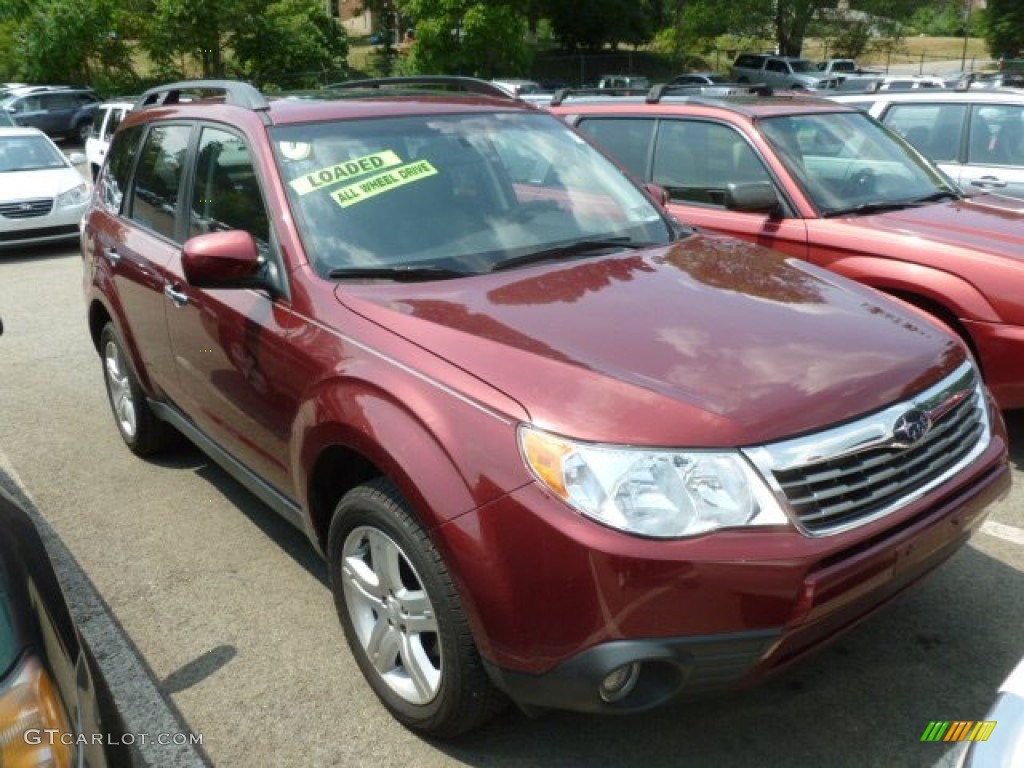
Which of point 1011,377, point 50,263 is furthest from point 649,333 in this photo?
point 50,263

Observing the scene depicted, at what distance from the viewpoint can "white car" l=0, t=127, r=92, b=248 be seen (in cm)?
1134

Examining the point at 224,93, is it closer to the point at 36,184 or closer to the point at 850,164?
the point at 850,164

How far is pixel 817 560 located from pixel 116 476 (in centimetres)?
378

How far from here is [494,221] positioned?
3.36 m

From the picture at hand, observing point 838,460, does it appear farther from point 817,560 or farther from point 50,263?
point 50,263

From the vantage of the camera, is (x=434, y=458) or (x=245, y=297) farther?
(x=245, y=297)

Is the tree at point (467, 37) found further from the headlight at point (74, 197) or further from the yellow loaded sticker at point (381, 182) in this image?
the yellow loaded sticker at point (381, 182)

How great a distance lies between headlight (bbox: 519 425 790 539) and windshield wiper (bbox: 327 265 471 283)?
3.44 ft

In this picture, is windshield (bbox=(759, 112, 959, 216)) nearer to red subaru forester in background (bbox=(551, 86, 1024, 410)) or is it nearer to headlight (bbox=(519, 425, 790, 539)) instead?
red subaru forester in background (bbox=(551, 86, 1024, 410))

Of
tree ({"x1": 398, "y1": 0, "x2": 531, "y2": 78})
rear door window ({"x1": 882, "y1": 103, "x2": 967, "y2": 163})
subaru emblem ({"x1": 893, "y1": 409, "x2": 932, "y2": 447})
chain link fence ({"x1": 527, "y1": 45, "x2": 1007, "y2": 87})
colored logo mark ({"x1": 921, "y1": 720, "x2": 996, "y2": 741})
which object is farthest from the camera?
chain link fence ({"x1": 527, "y1": 45, "x2": 1007, "y2": 87})

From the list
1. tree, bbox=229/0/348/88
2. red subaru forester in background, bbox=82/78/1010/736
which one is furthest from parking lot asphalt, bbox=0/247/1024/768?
tree, bbox=229/0/348/88

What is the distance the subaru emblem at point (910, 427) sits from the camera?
2.43 meters

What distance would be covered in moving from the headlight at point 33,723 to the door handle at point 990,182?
7.13m

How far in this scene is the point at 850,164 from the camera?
557cm
